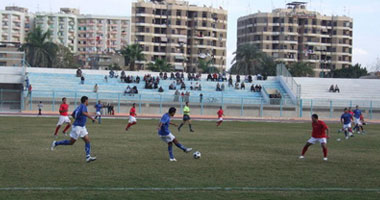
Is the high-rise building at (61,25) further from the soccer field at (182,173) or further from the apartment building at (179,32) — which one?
the soccer field at (182,173)

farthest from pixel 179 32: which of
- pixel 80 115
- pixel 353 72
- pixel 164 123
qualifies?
pixel 80 115

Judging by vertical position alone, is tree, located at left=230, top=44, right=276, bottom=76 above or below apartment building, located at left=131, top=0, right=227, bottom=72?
below

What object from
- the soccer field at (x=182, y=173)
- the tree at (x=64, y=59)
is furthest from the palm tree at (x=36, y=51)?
the soccer field at (x=182, y=173)

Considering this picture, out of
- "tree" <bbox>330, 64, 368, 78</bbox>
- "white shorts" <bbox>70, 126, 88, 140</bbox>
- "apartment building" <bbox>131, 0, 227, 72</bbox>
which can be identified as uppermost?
"apartment building" <bbox>131, 0, 227, 72</bbox>

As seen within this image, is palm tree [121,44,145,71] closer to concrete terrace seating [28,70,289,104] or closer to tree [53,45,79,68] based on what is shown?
tree [53,45,79,68]

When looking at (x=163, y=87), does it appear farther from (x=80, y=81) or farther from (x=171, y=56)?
(x=171, y=56)

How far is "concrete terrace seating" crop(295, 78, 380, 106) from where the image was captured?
2695 inches

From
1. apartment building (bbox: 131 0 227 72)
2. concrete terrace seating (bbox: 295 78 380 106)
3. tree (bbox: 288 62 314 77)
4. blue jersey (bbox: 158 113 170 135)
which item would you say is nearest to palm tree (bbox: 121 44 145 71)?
apartment building (bbox: 131 0 227 72)

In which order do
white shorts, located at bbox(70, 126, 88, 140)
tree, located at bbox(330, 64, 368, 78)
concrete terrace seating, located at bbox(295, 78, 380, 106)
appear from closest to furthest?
white shorts, located at bbox(70, 126, 88, 140), concrete terrace seating, located at bbox(295, 78, 380, 106), tree, located at bbox(330, 64, 368, 78)

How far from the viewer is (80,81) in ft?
216

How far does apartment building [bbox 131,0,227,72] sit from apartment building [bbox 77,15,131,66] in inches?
1337

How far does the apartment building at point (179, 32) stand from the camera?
124625 millimetres

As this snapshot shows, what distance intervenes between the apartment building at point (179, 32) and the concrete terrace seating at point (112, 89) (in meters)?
53.4

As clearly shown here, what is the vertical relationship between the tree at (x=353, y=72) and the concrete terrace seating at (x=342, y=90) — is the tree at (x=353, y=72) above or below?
above
